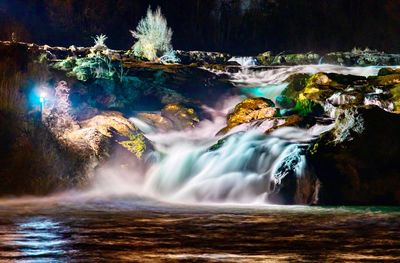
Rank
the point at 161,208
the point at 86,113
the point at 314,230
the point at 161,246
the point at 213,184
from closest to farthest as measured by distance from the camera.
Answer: the point at 161,246 → the point at 314,230 → the point at 161,208 → the point at 213,184 → the point at 86,113

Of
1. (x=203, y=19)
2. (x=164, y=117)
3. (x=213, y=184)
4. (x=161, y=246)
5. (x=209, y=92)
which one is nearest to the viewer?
(x=161, y=246)

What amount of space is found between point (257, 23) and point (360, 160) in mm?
39759

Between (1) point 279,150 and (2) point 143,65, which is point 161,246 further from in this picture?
(2) point 143,65

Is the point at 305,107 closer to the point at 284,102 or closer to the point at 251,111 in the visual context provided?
the point at 251,111

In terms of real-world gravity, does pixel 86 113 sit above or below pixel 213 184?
above

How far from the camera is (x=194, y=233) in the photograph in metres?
10.3

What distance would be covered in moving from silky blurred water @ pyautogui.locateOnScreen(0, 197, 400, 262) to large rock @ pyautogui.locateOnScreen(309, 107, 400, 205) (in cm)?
159

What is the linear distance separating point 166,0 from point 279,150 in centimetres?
3977

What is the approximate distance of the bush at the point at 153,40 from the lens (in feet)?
146

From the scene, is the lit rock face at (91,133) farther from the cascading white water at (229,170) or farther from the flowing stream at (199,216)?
the cascading white water at (229,170)

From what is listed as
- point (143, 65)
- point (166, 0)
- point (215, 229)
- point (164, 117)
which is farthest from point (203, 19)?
point (215, 229)

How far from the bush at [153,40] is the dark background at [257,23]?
17.1 feet

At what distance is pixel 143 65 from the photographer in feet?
124

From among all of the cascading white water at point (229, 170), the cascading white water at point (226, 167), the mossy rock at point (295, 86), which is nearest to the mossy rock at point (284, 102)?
the mossy rock at point (295, 86)
